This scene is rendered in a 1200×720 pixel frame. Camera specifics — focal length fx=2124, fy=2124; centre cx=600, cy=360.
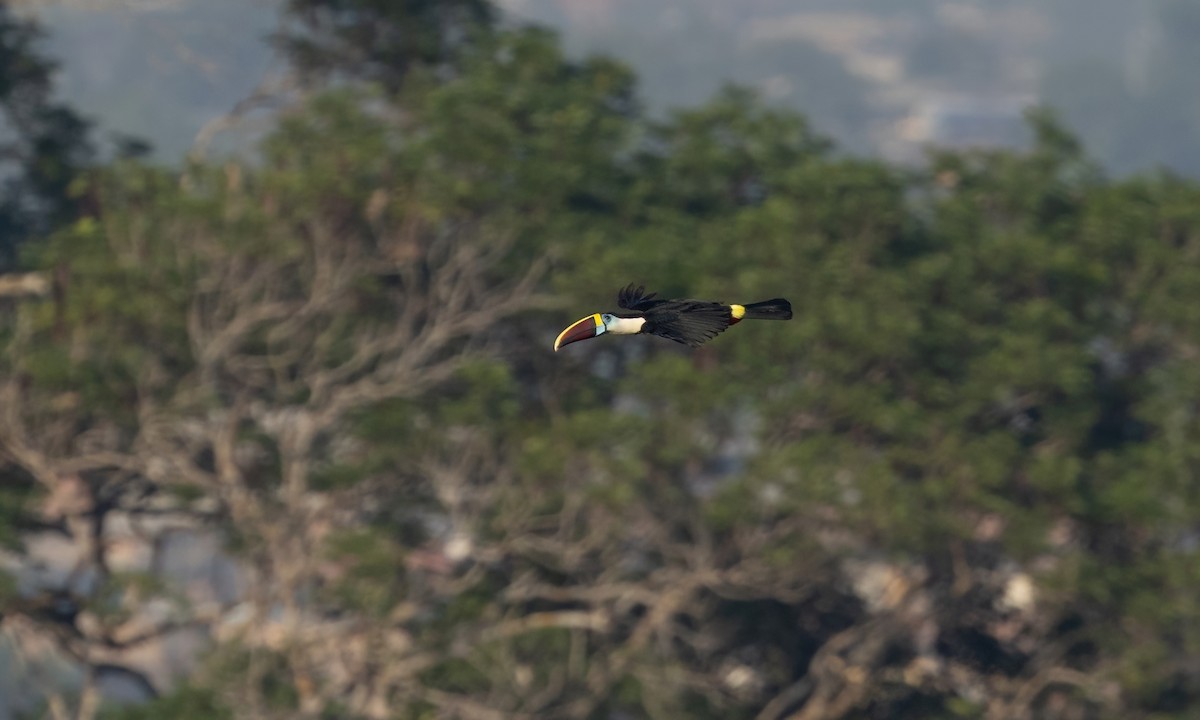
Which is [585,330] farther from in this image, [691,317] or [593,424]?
[593,424]

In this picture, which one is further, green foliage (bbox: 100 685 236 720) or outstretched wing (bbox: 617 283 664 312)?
green foliage (bbox: 100 685 236 720)

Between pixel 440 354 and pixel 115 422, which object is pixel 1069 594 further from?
→ pixel 115 422

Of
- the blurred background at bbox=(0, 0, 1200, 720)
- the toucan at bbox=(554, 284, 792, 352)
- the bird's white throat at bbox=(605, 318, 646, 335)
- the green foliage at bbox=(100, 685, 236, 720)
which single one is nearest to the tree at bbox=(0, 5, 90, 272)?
the blurred background at bbox=(0, 0, 1200, 720)

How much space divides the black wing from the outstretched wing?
0.37 ft

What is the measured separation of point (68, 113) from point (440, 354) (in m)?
6.89

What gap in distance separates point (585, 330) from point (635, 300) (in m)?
0.72

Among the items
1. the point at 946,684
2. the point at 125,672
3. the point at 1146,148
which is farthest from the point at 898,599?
the point at 1146,148

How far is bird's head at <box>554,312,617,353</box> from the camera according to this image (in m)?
7.78

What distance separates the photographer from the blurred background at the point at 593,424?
23.5 meters

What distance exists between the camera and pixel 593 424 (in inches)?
907

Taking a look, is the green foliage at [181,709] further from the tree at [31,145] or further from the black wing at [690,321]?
the black wing at [690,321]

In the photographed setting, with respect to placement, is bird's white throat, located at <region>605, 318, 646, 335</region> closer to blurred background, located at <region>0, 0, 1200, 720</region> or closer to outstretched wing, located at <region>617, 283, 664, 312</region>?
outstretched wing, located at <region>617, 283, 664, 312</region>

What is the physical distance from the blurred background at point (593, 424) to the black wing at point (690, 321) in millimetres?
13944

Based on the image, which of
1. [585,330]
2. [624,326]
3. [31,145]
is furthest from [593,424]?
[585,330]
